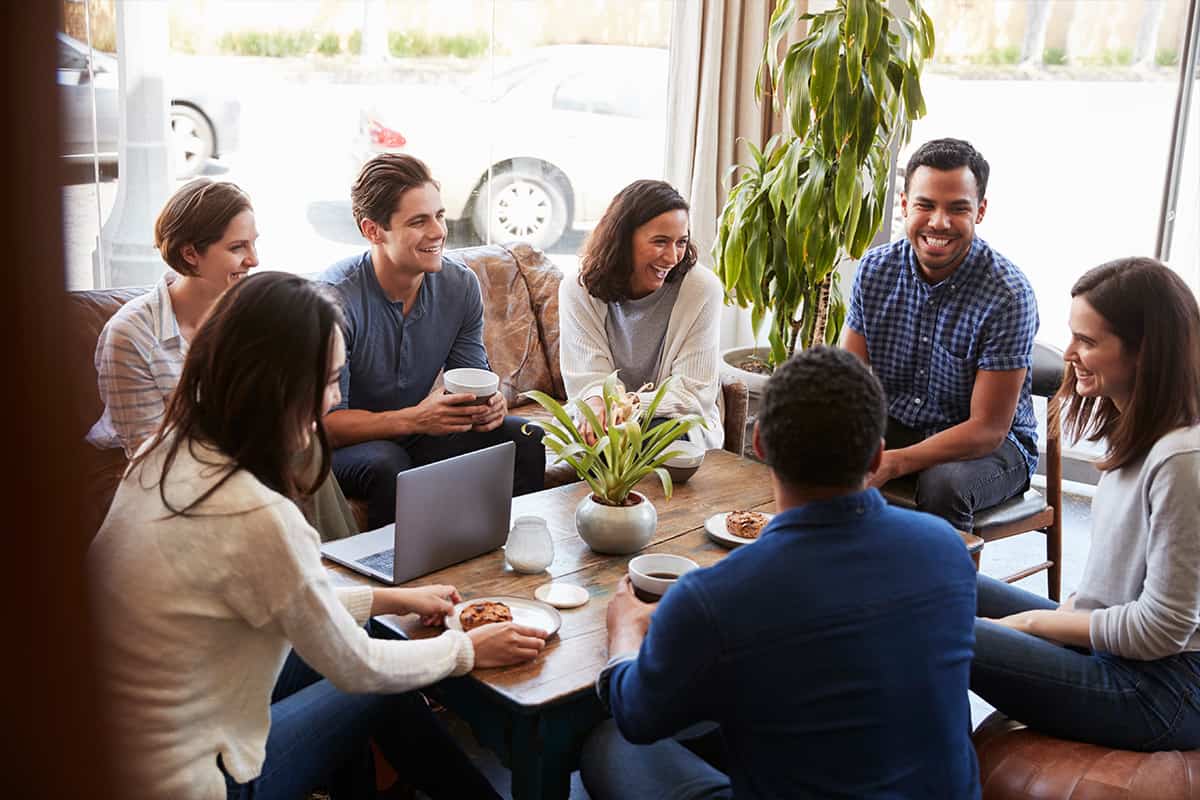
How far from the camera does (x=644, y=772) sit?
1.67 meters

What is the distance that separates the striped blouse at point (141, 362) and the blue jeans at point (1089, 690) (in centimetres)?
169

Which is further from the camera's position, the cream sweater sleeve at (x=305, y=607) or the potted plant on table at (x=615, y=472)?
the potted plant on table at (x=615, y=472)

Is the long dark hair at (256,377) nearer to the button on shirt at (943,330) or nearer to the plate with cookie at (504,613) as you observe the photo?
the plate with cookie at (504,613)

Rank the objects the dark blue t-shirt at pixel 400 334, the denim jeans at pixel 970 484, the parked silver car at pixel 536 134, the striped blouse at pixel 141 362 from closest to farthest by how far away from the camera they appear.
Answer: the striped blouse at pixel 141 362, the denim jeans at pixel 970 484, the dark blue t-shirt at pixel 400 334, the parked silver car at pixel 536 134

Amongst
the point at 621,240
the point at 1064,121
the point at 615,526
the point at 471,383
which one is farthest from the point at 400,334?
the point at 1064,121

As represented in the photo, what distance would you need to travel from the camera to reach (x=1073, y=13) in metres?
4.28

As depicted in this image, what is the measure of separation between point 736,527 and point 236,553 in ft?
3.71

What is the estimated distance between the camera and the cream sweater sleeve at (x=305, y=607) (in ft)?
4.80

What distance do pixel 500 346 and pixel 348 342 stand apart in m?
0.85

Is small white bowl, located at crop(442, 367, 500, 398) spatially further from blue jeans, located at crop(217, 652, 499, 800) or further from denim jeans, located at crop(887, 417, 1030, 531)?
denim jeans, located at crop(887, 417, 1030, 531)

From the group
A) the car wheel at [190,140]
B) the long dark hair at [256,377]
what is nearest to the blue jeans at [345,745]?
the long dark hair at [256,377]

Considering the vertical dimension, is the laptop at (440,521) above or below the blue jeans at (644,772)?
above

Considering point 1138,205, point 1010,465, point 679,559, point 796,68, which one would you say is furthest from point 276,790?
point 1138,205

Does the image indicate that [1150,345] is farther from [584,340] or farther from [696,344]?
[584,340]
